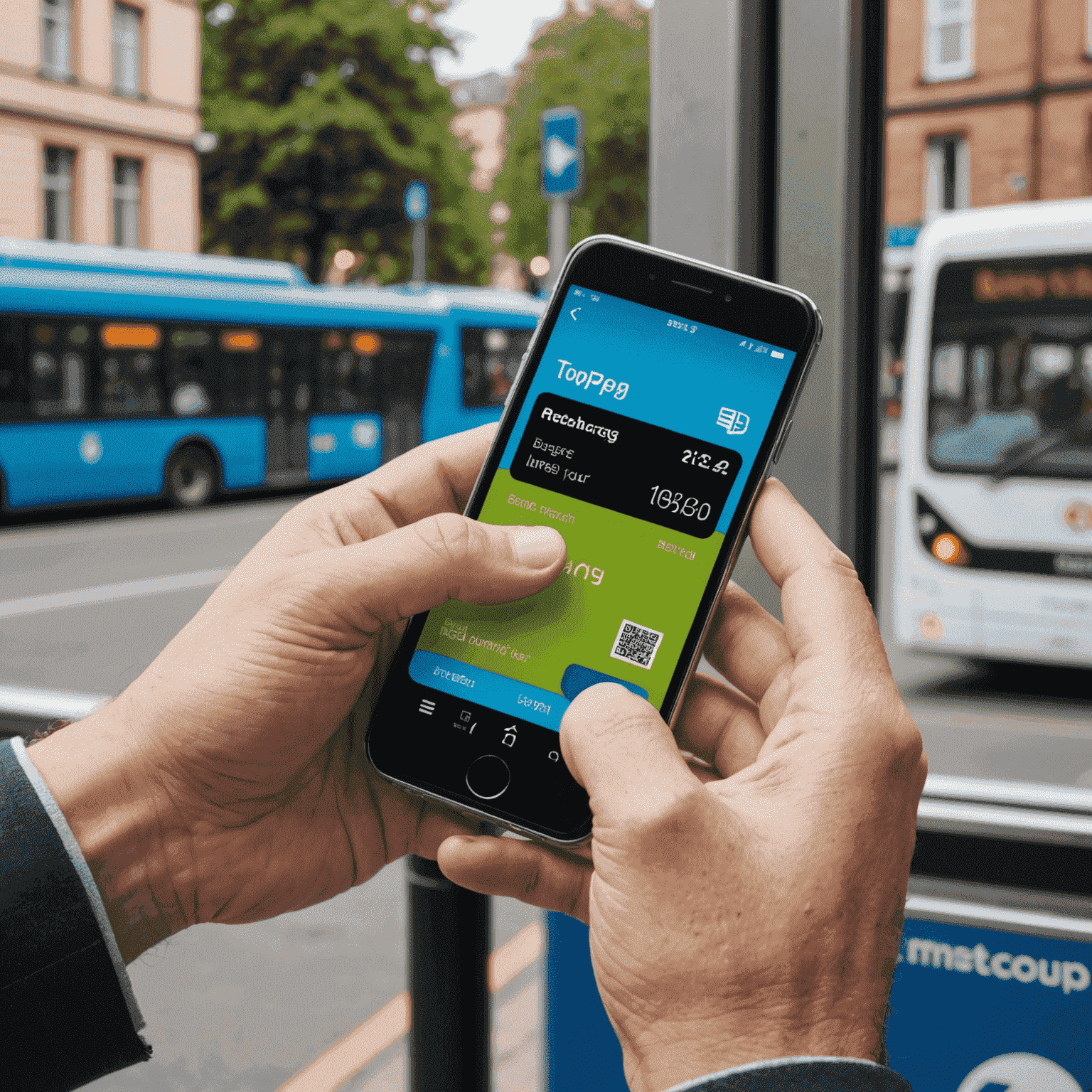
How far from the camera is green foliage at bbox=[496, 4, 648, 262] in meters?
1.58

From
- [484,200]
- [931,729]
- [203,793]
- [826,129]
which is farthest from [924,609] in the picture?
[203,793]

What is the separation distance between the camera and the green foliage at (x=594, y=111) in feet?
5.19

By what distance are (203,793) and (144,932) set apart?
0.16 metres

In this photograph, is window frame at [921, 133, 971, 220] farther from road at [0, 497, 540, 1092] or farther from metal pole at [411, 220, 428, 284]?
road at [0, 497, 540, 1092]

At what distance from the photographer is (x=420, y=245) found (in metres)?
2.14

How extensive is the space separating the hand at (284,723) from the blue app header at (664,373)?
0.12 metres

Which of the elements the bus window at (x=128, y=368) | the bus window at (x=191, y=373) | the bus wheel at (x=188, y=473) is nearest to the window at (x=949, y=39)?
the bus wheel at (x=188, y=473)

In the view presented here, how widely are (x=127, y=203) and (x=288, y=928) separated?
7.45 ft

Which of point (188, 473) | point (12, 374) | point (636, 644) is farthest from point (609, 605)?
point (188, 473)

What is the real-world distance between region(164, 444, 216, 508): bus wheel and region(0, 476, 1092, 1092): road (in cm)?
321

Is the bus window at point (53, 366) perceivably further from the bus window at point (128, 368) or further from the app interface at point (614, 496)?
the app interface at point (614, 496)

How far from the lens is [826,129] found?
144cm

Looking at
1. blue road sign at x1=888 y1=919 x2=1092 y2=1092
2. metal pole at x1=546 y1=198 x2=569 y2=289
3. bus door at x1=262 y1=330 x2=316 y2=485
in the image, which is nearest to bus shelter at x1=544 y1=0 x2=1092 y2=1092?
blue road sign at x1=888 y1=919 x2=1092 y2=1092

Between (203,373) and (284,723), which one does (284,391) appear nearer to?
(203,373)
